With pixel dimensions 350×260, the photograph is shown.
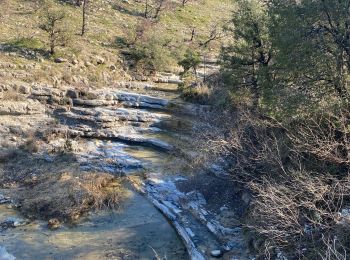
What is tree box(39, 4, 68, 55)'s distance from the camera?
27094 mm

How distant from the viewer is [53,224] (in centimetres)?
1307

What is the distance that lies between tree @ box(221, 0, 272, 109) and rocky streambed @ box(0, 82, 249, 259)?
11.2 ft

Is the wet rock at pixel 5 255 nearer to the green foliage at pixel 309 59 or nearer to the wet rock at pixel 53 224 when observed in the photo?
the wet rock at pixel 53 224

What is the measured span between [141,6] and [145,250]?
3390 cm

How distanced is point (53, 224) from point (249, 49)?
11.2m

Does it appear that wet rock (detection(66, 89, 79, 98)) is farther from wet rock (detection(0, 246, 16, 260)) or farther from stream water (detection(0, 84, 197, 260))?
wet rock (detection(0, 246, 16, 260))

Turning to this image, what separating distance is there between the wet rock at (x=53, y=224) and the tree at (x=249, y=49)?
928 cm

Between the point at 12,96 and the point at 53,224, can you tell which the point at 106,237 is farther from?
the point at 12,96

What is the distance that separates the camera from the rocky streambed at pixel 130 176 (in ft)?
39.7

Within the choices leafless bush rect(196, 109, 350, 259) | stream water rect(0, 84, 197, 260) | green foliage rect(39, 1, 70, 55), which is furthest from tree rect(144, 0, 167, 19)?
stream water rect(0, 84, 197, 260)

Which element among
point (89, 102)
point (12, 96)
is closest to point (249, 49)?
point (89, 102)

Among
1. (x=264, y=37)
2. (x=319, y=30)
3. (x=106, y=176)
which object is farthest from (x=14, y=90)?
(x=319, y=30)

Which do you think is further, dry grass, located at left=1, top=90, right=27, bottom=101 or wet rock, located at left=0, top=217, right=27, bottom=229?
dry grass, located at left=1, top=90, right=27, bottom=101

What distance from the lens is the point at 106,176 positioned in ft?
52.2
